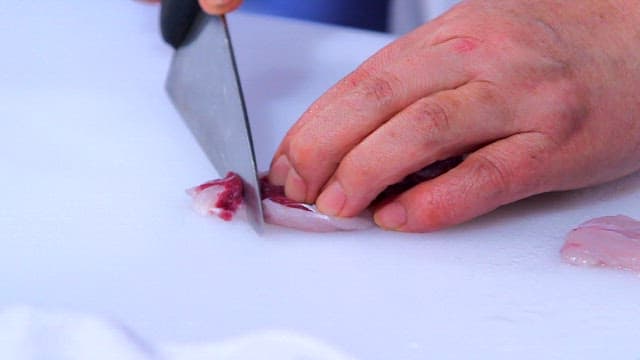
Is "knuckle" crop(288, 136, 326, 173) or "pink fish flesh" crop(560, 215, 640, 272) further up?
"knuckle" crop(288, 136, 326, 173)

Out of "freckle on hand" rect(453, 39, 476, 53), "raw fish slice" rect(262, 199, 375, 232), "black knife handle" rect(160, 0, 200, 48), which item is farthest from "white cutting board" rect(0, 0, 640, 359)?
"freckle on hand" rect(453, 39, 476, 53)

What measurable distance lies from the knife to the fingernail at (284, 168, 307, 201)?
46mm

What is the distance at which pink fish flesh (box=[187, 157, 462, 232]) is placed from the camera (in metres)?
1.32

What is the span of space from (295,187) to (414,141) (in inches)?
6.6

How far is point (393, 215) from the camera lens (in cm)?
129

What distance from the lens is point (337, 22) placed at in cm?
220

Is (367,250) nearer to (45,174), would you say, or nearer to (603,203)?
(603,203)

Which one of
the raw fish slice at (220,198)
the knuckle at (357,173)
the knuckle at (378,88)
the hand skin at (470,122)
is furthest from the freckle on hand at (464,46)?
the raw fish slice at (220,198)

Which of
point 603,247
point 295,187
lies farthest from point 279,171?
point 603,247

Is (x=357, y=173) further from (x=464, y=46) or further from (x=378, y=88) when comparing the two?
(x=464, y=46)

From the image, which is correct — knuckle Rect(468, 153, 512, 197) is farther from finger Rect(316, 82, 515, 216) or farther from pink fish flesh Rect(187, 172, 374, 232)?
pink fish flesh Rect(187, 172, 374, 232)

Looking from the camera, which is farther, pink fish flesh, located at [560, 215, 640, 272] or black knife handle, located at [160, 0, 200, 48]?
black knife handle, located at [160, 0, 200, 48]

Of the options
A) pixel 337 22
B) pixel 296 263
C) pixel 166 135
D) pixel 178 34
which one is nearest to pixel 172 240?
pixel 296 263

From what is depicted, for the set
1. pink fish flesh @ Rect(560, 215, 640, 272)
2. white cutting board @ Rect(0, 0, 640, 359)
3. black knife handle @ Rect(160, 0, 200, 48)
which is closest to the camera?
white cutting board @ Rect(0, 0, 640, 359)
